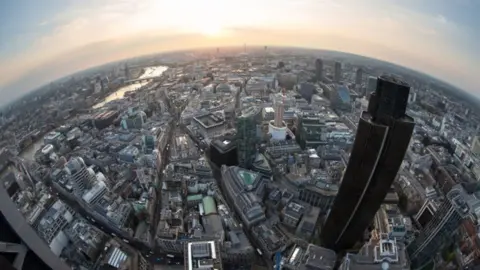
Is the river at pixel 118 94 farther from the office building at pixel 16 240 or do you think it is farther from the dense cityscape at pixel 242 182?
the office building at pixel 16 240

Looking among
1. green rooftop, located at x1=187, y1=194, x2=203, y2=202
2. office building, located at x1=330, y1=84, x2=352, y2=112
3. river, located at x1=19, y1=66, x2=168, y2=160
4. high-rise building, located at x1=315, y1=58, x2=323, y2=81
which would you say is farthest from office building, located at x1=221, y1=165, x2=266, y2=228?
high-rise building, located at x1=315, y1=58, x2=323, y2=81

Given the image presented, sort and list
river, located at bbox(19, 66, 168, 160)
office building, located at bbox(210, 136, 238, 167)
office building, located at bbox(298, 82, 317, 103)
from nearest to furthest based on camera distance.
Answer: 1. office building, located at bbox(210, 136, 238, 167)
2. river, located at bbox(19, 66, 168, 160)
3. office building, located at bbox(298, 82, 317, 103)

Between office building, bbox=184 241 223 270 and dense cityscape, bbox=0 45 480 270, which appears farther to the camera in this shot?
dense cityscape, bbox=0 45 480 270

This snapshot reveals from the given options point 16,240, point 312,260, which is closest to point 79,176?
point 312,260

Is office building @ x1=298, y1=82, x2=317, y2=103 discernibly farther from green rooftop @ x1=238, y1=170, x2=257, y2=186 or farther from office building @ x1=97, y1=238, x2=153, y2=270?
office building @ x1=97, y1=238, x2=153, y2=270

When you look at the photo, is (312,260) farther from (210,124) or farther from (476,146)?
(476,146)

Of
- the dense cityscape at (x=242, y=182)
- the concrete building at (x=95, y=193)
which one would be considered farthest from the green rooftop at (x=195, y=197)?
the concrete building at (x=95, y=193)

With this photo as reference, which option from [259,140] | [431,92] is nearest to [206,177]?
[259,140]

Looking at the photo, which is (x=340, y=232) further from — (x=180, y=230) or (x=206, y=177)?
(x=206, y=177)
